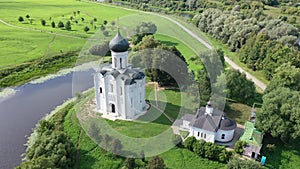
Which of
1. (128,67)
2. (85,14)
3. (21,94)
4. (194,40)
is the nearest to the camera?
(128,67)

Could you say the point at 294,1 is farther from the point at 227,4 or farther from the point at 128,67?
the point at 128,67

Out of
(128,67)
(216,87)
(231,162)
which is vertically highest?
(128,67)

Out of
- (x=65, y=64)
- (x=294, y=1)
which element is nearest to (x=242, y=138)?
(x=65, y=64)

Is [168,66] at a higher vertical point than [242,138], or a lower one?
higher

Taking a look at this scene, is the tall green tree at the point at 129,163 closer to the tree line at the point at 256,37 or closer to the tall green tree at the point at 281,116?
the tall green tree at the point at 281,116

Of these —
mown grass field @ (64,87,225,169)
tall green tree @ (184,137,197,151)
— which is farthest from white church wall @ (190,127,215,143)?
mown grass field @ (64,87,225,169)

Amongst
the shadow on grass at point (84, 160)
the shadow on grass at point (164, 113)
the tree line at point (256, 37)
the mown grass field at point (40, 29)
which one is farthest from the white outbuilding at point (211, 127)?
the mown grass field at point (40, 29)
